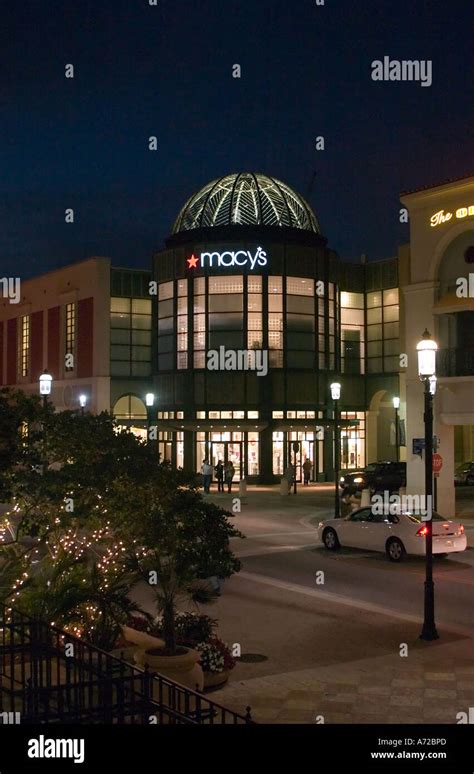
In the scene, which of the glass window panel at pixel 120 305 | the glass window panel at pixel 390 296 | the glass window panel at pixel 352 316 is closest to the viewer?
the glass window panel at pixel 390 296

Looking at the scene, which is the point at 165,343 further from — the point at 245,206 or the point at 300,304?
the point at 245,206

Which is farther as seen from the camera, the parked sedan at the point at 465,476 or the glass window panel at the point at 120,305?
the glass window panel at the point at 120,305

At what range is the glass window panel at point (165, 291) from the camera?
50469mm

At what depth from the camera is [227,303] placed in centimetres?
4825

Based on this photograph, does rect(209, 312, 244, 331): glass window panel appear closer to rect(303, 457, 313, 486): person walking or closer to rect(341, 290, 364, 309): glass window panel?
rect(303, 457, 313, 486): person walking

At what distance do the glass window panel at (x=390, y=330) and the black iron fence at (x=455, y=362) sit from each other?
23565 millimetres

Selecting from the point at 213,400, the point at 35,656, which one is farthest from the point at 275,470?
the point at 35,656

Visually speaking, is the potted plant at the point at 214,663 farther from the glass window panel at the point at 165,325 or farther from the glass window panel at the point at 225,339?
the glass window panel at the point at 165,325

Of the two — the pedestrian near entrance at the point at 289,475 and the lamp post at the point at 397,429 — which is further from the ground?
the lamp post at the point at 397,429

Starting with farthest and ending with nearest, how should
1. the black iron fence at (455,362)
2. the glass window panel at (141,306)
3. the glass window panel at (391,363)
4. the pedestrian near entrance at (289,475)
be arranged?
the glass window panel at (141,306), the glass window panel at (391,363), the pedestrian near entrance at (289,475), the black iron fence at (455,362)

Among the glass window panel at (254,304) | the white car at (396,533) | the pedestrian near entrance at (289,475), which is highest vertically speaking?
the glass window panel at (254,304)

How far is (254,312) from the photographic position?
4825 cm

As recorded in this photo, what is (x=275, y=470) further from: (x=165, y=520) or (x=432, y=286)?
(x=165, y=520)

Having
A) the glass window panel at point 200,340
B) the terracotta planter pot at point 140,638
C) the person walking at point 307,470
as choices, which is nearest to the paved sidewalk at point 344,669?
the terracotta planter pot at point 140,638
